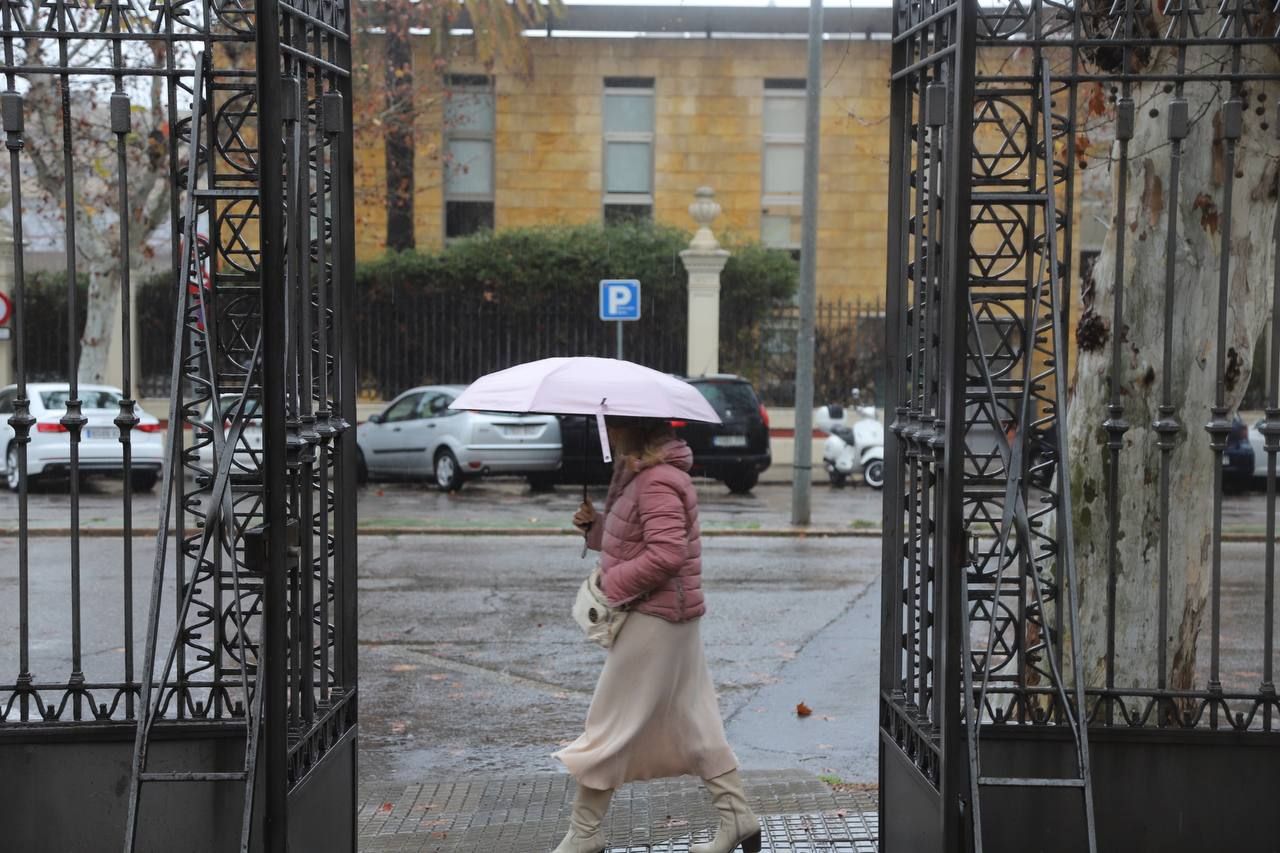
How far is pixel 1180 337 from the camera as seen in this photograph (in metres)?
6.24

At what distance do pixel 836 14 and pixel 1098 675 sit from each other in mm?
29593

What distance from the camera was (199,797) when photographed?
15.1 feet

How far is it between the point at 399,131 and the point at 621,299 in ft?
28.9

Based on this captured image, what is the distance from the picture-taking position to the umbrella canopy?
5.42 metres

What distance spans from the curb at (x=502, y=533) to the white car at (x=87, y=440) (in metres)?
3.72

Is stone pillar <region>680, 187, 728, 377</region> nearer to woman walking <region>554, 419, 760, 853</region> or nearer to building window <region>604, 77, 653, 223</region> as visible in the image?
building window <region>604, 77, 653, 223</region>

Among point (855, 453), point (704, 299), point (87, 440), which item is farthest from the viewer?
point (704, 299)

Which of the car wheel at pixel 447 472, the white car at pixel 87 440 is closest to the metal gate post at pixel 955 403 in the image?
the white car at pixel 87 440

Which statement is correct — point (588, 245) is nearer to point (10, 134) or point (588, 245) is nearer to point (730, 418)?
point (730, 418)

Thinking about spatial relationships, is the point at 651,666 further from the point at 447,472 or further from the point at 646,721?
the point at 447,472

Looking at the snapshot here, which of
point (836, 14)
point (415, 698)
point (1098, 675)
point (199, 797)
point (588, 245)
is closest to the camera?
point (199, 797)

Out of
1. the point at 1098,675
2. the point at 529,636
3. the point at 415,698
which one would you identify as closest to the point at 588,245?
the point at 529,636

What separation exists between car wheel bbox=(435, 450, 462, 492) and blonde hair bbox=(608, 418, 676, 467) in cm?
1725

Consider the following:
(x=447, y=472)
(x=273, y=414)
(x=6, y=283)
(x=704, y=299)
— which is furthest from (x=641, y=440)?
(x=6, y=283)
